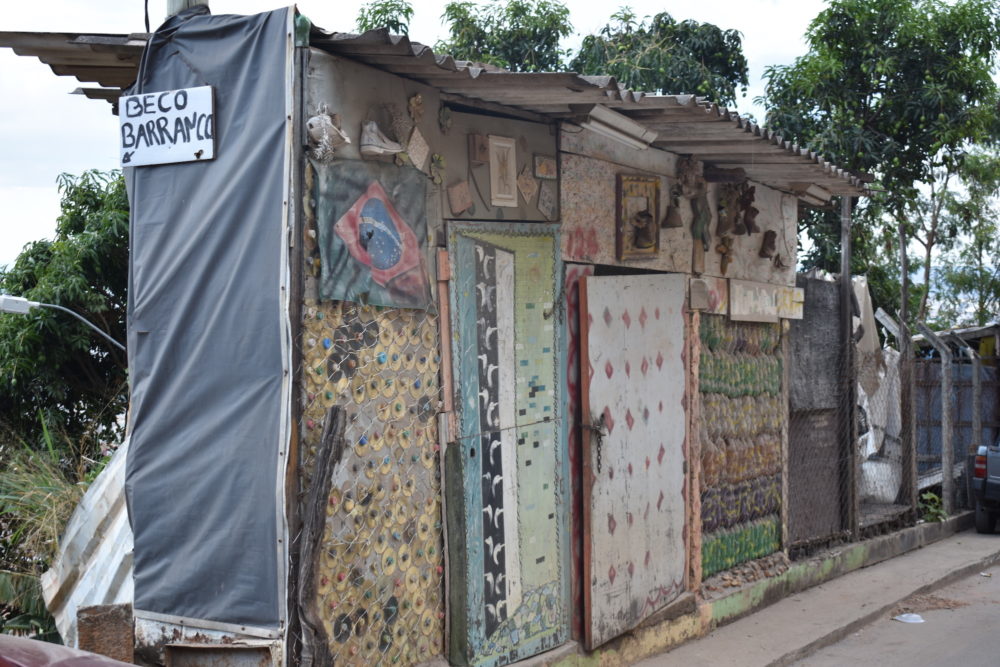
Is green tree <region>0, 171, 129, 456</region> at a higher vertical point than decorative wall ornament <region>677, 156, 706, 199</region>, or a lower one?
lower

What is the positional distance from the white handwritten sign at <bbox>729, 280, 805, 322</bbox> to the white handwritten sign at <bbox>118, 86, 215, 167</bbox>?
15.9 ft

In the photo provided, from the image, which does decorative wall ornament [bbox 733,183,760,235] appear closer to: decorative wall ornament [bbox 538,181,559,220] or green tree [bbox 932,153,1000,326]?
decorative wall ornament [bbox 538,181,559,220]

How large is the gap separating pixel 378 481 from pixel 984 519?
984 cm

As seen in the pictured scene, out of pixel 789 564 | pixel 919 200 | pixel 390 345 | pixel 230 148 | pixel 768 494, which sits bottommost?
pixel 789 564

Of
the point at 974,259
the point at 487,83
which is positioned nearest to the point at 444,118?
the point at 487,83

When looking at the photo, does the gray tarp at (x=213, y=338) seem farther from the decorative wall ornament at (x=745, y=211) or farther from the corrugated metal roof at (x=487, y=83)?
the decorative wall ornament at (x=745, y=211)

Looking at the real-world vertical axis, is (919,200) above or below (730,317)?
above

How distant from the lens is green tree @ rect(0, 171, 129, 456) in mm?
8594

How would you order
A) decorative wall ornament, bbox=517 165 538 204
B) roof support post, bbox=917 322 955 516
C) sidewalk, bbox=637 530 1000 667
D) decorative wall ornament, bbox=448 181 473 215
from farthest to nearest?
roof support post, bbox=917 322 955 516
sidewalk, bbox=637 530 1000 667
decorative wall ornament, bbox=517 165 538 204
decorative wall ornament, bbox=448 181 473 215

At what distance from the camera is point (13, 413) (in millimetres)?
8883

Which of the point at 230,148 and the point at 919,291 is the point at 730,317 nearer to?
the point at 230,148

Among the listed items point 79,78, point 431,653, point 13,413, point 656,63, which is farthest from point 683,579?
point 656,63

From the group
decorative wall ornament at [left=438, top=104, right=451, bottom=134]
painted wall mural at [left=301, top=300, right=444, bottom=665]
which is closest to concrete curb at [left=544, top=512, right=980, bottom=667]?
painted wall mural at [left=301, top=300, right=444, bottom=665]

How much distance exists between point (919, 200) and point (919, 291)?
2.61 m
